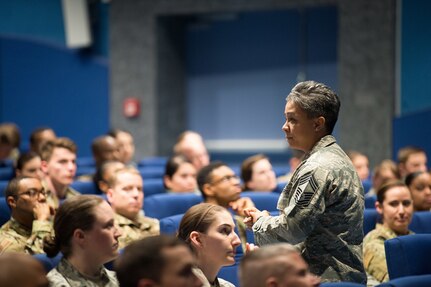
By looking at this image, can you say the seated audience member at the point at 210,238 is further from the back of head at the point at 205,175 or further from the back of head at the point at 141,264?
the back of head at the point at 205,175

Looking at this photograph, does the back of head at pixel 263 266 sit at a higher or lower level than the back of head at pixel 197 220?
higher

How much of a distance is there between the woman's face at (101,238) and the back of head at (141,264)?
58 cm

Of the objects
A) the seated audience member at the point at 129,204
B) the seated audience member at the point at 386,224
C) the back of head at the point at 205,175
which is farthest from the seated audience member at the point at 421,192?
the seated audience member at the point at 129,204

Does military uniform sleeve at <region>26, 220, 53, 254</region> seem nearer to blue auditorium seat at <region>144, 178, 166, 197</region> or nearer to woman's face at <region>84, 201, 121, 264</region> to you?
woman's face at <region>84, 201, 121, 264</region>

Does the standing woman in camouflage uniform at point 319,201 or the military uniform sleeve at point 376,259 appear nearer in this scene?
the standing woman in camouflage uniform at point 319,201

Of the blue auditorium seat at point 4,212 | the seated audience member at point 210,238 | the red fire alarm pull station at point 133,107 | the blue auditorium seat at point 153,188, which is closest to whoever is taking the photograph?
the seated audience member at point 210,238

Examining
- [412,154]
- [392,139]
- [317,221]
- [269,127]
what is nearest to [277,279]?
[317,221]

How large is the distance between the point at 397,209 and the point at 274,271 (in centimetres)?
244

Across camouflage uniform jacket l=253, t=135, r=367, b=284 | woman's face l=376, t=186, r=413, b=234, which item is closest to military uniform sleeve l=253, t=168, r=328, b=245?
camouflage uniform jacket l=253, t=135, r=367, b=284

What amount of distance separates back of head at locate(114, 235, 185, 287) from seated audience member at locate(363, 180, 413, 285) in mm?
2263

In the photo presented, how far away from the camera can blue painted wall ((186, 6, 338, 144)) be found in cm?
926

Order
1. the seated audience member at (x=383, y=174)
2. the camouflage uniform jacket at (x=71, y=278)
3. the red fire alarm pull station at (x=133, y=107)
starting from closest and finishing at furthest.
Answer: the camouflage uniform jacket at (x=71, y=278) → the seated audience member at (x=383, y=174) → the red fire alarm pull station at (x=133, y=107)

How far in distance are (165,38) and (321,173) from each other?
23.9ft

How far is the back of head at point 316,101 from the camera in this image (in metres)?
2.92
